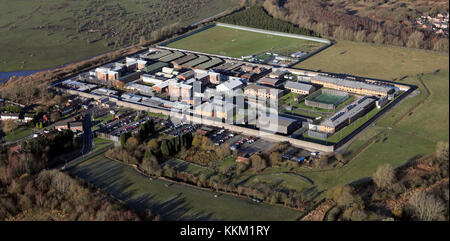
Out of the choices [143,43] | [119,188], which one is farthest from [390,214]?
[143,43]

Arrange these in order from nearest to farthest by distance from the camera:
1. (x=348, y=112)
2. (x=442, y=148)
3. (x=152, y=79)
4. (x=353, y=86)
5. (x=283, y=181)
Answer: (x=442, y=148) < (x=283, y=181) < (x=348, y=112) < (x=353, y=86) < (x=152, y=79)

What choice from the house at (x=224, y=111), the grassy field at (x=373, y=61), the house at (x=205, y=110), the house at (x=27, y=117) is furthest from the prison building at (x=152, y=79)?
the grassy field at (x=373, y=61)

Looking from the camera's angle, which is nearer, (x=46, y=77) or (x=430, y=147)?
(x=430, y=147)

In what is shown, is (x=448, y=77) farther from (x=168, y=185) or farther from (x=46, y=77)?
(x=46, y=77)

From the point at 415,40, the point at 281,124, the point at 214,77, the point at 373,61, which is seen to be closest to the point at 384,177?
the point at 281,124

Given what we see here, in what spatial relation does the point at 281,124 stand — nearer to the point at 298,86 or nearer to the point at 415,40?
the point at 298,86

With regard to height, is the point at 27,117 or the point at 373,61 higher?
the point at 373,61

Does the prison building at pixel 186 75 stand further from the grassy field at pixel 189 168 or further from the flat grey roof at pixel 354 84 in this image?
the grassy field at pixel 189 168
